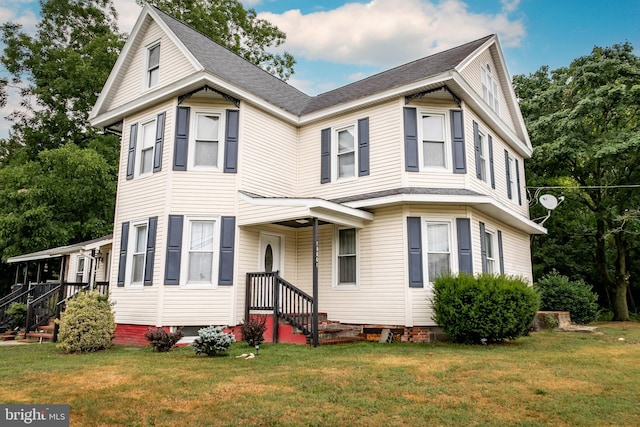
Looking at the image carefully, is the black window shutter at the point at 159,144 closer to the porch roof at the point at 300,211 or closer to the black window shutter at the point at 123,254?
the black window shutter at the point at 123,254

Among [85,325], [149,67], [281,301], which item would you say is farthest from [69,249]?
[281,301]

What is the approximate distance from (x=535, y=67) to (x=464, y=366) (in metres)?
16.6

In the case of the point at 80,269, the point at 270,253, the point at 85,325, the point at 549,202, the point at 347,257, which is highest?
the point at 549,202

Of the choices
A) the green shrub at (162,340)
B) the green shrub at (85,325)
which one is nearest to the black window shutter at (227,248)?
the green shrub at (162,340)

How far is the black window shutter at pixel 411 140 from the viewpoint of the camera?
11.3 metres

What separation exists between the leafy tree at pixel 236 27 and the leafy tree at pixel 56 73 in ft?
12.1

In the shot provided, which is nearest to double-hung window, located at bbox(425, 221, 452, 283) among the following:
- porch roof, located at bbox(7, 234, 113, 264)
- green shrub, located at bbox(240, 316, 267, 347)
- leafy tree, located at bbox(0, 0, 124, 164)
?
green shrub, located at bbox(240, 316, 267, 347)

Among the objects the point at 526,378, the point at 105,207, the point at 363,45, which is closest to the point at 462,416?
the point at 526,378

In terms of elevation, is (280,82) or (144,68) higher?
(280,82)

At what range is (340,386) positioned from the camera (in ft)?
18.6

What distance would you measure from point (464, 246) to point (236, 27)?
66.5 feet

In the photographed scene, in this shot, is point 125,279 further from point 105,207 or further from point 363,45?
point 363,45

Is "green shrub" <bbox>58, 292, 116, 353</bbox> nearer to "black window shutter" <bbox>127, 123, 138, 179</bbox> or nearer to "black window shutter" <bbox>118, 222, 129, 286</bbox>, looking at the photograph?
"black window shutter" <bbox>118, 222, 129, 286</bbox>

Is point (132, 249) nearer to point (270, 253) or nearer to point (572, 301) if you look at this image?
point (270, 253)
